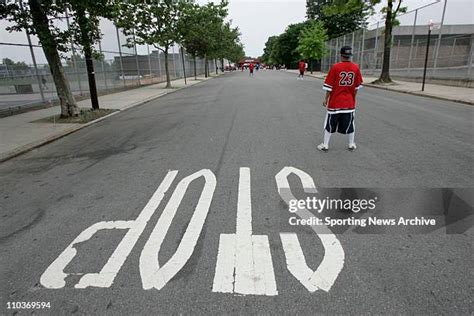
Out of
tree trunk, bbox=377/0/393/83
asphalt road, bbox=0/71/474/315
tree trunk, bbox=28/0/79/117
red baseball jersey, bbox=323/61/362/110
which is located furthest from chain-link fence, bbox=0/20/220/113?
tree trunk, bbox=377/0/393/83

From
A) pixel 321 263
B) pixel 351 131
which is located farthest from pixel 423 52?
pixel 321 263

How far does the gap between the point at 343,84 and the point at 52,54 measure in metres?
9.35

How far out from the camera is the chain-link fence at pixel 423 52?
17.8 meters

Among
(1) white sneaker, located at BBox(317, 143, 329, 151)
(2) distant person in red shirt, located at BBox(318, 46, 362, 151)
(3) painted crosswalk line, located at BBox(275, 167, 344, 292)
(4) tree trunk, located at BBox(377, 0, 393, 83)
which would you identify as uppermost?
(4) tree trunk, located at BBox(377, 0, 393, 83)

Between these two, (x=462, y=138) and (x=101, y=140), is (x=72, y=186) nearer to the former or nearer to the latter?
(x=101, y=140)

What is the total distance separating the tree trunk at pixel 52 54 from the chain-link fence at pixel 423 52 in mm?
16971

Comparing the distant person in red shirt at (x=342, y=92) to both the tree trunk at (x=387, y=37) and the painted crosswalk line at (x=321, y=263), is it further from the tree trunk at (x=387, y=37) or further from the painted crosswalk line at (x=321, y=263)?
the tree trunk at (x=387, y=37)

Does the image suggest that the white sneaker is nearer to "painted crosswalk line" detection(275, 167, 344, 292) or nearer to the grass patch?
"painted crosswalk line" detection(275, 167, 344, 292)

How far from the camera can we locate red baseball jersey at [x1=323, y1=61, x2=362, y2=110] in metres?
5.39

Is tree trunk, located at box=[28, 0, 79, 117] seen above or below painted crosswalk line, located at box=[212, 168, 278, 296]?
above

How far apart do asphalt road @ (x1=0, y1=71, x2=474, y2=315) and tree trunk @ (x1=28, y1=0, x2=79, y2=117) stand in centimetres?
416

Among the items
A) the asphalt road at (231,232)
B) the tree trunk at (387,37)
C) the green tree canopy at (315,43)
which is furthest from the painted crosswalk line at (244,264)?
the green tree canopy at (315,43)

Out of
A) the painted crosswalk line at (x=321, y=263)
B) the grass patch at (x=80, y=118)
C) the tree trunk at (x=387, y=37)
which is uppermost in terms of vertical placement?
the tree trunk at (x=387, y=37)

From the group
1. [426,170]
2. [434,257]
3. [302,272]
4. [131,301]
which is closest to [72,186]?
[131,301]
